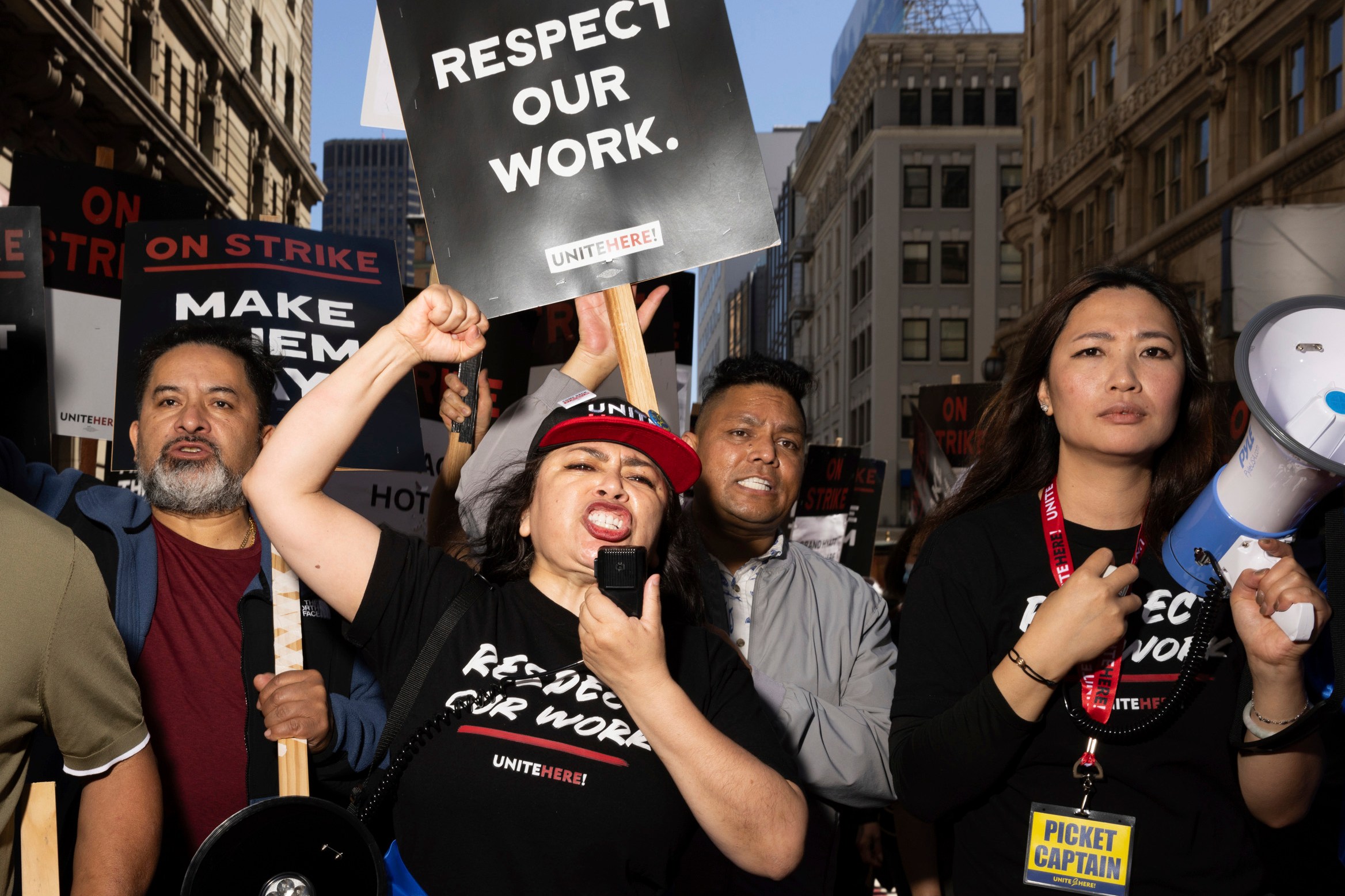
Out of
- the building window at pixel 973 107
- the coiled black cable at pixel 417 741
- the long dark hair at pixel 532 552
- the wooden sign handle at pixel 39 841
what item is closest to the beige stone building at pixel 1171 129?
the long dark hair at pixel 532 552

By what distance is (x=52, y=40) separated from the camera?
15.5 m

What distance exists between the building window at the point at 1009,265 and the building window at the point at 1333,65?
26856 millimetres

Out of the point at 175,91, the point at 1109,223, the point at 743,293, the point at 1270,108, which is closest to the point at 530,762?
the point at 1270,108

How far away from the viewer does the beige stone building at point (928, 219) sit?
143 feet

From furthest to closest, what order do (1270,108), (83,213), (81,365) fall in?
(1270,108), (83,213), (81,365)

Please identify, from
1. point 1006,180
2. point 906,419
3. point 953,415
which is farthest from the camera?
point 1006,180

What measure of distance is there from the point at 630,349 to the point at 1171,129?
73.3 ft

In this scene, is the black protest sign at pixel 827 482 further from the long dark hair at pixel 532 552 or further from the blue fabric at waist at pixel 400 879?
the blue fabric at waist at pixel 400 879

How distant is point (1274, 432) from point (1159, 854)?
85cm

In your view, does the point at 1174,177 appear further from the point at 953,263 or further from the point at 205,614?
the point at 205,614

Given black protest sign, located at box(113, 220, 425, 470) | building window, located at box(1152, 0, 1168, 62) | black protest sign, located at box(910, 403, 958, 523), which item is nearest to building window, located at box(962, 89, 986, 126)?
building window, located at box(1152, 0, 1168, 62)

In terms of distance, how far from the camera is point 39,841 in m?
2.00

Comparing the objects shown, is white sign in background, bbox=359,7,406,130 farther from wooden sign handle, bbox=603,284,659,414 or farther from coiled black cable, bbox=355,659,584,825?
coiled black cable, bbox=355,659,584,825

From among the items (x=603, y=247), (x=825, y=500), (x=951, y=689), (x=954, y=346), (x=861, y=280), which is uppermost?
(x=861, y=280)
